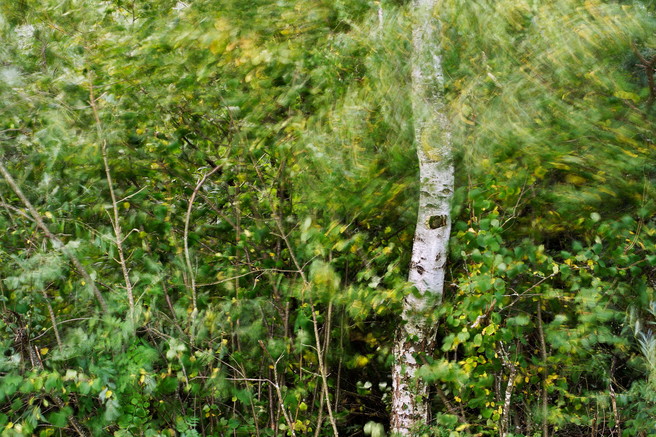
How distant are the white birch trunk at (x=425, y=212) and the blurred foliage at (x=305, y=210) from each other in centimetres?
11

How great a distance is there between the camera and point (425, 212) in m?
3.14

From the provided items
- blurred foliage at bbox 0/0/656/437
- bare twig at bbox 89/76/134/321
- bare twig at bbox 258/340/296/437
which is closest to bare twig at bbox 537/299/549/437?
blurred foliage at bbox 0/0/656/437

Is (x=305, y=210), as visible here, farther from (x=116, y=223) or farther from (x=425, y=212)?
(x=116, y=223)

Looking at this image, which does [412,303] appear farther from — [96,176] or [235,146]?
[96,176]

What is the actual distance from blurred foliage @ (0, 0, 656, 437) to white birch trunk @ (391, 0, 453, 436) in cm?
11

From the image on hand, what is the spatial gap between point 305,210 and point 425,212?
0.73 meters

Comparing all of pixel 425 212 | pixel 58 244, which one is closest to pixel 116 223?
pixel 58 244

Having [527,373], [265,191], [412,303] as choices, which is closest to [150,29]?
[265,191]

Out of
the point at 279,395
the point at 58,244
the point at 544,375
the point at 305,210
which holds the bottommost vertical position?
the point at 544,375

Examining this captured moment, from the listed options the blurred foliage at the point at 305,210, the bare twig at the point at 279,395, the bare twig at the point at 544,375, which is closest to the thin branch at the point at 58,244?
the blurred foliage at the point at 305,210

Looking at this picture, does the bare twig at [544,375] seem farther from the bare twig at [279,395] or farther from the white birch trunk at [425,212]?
the bare twig at [279,395]

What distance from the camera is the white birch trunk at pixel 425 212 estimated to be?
307 centimetres

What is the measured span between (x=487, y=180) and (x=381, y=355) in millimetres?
1467

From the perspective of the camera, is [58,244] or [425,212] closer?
[58,244]
